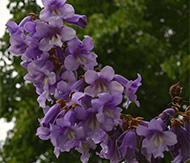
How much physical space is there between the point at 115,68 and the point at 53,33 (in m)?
2.74

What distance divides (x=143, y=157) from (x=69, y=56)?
0.24m

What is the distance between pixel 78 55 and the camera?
716mm

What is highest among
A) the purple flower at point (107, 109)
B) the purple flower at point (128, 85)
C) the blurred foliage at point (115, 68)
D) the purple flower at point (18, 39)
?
the purple flower at point (18, 39)

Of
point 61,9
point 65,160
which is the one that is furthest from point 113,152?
point 65,160

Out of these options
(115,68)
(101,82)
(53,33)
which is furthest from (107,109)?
(115,68)

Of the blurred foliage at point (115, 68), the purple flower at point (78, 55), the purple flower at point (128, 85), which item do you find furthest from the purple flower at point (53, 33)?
the blurred foliage at point (115, 68)

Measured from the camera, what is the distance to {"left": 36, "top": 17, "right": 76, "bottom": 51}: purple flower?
2.27ft

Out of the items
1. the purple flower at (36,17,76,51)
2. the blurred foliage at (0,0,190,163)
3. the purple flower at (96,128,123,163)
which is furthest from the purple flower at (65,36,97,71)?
the blurred foliage at (0,0,190,163)

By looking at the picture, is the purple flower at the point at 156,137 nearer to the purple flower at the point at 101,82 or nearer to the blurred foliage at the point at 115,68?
the purple flower at the point at 101,82

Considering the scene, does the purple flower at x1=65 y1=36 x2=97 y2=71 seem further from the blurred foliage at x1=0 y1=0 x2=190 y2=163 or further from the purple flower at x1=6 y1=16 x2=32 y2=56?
the blurred foliage at x1=0 y1=0 x2=190 y2=163

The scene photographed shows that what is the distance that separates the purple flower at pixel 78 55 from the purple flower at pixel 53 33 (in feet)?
0.07

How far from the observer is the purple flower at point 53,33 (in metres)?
0.69

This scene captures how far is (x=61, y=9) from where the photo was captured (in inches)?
29.0

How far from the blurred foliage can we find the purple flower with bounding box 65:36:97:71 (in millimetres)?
2128
